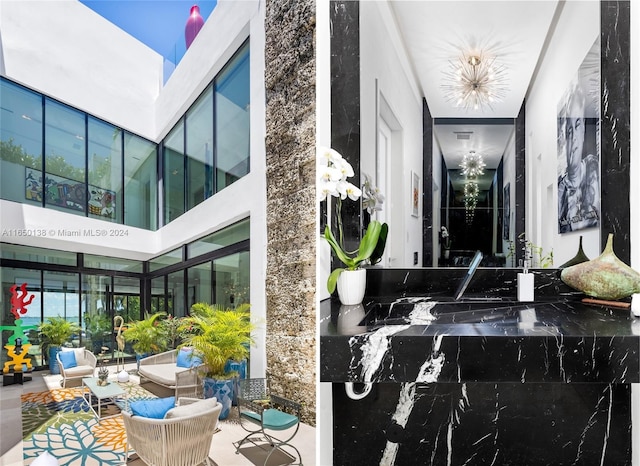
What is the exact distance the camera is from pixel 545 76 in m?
2.20

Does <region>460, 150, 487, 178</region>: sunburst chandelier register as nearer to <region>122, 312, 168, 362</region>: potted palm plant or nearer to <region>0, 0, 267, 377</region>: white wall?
<region>0, 0, 267, 377</region>: white wall

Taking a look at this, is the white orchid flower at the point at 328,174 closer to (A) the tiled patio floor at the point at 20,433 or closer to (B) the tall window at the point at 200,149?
(B) the tall window at the point at 200,149

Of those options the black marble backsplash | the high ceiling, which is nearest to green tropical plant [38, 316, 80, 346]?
the black marble backsplash

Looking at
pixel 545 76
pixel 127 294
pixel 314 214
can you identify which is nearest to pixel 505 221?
pixel 545 76

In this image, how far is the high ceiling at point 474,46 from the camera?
2.18 m

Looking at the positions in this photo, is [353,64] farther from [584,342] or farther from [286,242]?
[584,342]

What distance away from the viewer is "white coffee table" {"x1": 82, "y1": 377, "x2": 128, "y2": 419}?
4.63 ft

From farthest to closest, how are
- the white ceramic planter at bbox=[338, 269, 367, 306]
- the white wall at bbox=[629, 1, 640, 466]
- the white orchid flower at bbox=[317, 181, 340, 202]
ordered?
the white wall at bbox=[629, 1, 640, 466] → the white ceramic planter at bbox=[338, 269, 367, 306] → the white orchid flower at bbox=[317, 181, 340, 202]

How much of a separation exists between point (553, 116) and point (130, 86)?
1.88 meters

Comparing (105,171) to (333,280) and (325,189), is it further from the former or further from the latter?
(333,280)

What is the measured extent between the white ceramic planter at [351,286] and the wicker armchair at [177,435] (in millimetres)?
714

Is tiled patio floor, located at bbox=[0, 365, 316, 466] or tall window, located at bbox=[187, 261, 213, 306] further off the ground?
tall window, located at bbox=[187, 261, 213, 306]

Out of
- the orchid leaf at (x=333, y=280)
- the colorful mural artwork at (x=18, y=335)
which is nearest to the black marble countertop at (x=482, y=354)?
the orchid leaf at (x=333, y=280)

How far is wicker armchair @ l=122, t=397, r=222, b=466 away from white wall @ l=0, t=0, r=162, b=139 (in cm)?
91
